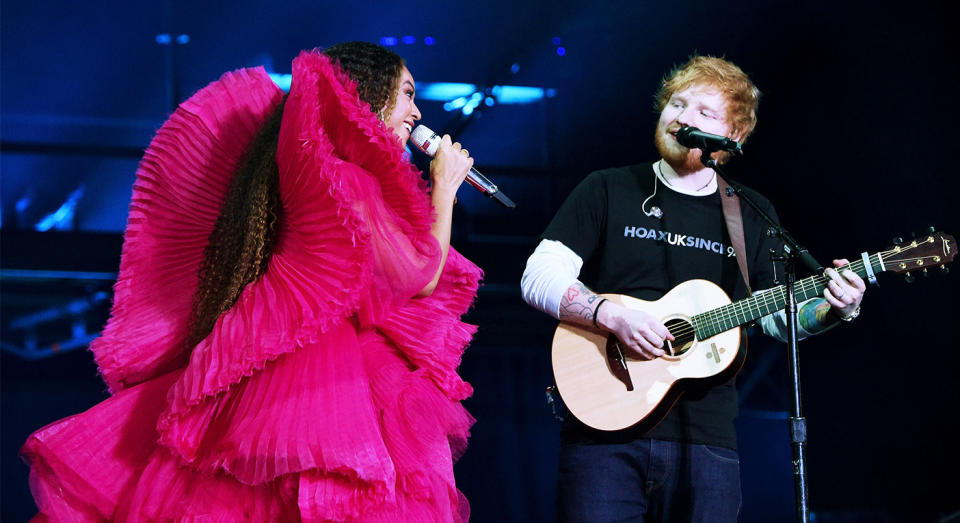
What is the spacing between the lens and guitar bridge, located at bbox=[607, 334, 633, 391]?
2.40 meters

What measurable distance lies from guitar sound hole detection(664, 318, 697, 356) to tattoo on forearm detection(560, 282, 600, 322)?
23cm

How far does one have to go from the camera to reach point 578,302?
243cm

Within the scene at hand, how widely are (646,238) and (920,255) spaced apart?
29.6 inches

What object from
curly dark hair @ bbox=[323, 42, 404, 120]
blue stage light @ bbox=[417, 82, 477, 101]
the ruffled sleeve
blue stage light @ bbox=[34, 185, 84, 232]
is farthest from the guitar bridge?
blue stage light @ bbox=[34, 185, 84, 232]

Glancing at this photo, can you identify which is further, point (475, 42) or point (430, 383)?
point (475, 42)

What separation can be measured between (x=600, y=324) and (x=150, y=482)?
Answer: 1242 mm

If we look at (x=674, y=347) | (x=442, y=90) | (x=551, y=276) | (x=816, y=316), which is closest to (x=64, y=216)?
(x=442, y=90)

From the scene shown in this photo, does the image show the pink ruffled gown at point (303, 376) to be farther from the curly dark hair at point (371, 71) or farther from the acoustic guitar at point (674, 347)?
the acoustic guitar at point (674, 347)

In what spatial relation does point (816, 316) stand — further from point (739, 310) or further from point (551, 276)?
point (551, 276)

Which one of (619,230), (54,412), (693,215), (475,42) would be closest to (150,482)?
(619,230)

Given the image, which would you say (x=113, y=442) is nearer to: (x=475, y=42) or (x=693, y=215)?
(x=693, y=215)

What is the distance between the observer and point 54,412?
3881mm

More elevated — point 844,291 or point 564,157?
point 564,157

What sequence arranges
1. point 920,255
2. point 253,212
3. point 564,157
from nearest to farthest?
point 253,212 < point 920,255 < point 564,157
